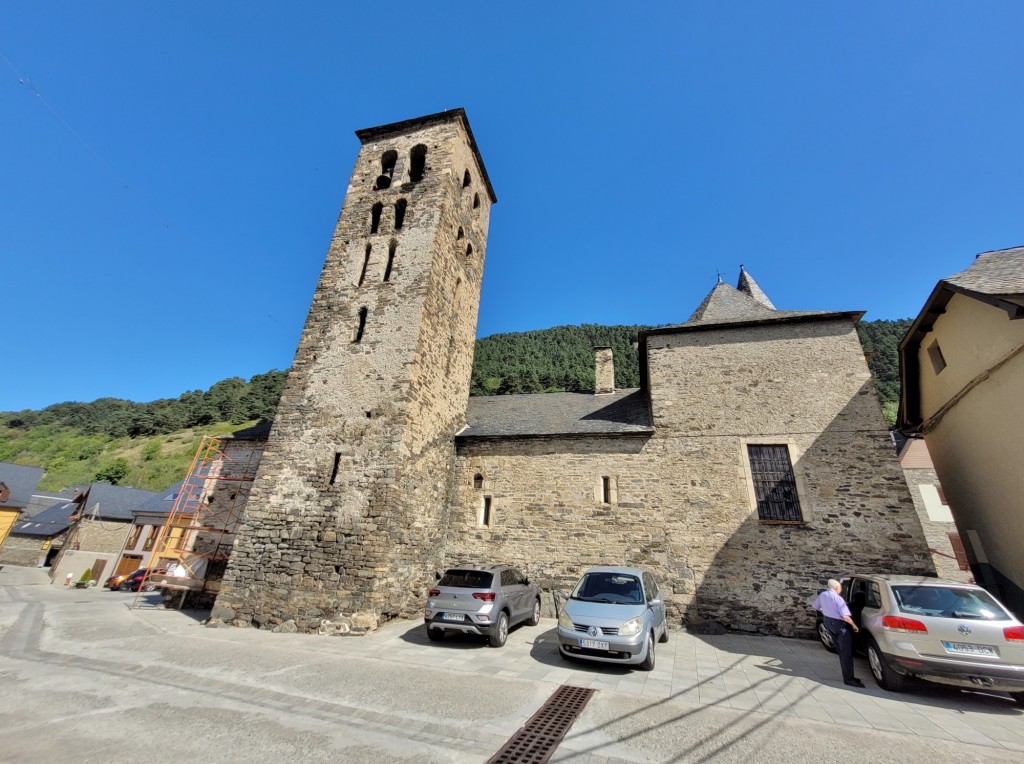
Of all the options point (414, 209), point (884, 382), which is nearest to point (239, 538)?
point (414, 209)

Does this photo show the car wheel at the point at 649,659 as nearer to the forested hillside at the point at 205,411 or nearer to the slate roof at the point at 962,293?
the slate roof at the point at 962,293

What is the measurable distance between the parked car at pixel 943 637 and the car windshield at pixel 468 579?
6.18m

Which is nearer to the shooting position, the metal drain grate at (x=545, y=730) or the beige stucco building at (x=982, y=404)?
the metal drain grate at (x=545, y=730)

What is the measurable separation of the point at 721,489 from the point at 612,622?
6.33m

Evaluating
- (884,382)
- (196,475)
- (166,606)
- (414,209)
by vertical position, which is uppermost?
(884,382)

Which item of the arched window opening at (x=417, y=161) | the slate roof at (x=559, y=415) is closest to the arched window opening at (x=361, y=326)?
the slate roof at (x=559, y=415)

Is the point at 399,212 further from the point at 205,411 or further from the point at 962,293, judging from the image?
the point at 205,411

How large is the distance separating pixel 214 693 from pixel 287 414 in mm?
7414

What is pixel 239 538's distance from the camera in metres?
10.1

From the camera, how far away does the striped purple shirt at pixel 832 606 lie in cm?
630

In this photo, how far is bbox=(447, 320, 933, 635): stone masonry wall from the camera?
10.0 metres

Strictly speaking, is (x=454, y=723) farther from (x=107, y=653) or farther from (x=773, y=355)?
(x=773, y=355)

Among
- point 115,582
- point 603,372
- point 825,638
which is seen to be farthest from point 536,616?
point 115,582

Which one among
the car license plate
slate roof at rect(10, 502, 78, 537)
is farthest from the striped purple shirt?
slate roof at rect(10, 502, 78, 537)
